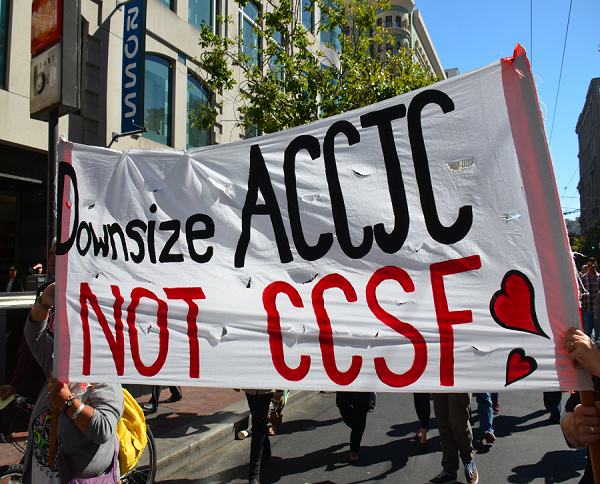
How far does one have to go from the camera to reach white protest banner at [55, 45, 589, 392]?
1964 millimetres

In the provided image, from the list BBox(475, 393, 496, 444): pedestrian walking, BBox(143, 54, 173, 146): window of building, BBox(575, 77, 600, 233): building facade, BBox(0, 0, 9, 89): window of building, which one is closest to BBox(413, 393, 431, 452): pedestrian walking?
BBox(475, 393, 496, 444): pedestrian walking

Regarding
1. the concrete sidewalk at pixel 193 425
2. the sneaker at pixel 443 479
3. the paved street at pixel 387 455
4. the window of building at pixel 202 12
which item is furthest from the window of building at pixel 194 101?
the sneaker at pixel 443 479

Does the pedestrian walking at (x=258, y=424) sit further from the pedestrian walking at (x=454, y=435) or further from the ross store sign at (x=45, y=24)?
the ross store sign at (x=45, y=24)

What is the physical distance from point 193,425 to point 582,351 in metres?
4.80

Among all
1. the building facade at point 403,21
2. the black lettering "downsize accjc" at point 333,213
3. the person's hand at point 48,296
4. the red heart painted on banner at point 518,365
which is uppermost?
Result: the building facade at point 403,21

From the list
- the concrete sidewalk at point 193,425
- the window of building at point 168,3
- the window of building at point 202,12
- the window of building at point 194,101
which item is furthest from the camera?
the window of building at point 202,12

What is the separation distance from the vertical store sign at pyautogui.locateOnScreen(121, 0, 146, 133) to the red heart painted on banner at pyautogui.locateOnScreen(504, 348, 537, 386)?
10.6 meters

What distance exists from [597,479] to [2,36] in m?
11.8

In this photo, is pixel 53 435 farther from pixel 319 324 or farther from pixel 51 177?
pixel 51 177

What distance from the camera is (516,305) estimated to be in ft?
6.42

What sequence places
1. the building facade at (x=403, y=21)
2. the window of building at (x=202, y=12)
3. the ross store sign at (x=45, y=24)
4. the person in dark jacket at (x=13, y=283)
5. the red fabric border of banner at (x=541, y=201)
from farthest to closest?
the building facade at (x=403, y=21) → the window of building at (x=202, y=12) → the person in dark jacket at (x=13, y=283) → the ross store sign at (x=45, y=24) → the red fabric border of banner at (x=541, y=201)

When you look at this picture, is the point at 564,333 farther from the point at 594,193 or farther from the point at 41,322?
the point at 594,193

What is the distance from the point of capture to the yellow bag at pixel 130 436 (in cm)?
275

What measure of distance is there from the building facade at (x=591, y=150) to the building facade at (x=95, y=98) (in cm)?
8307
